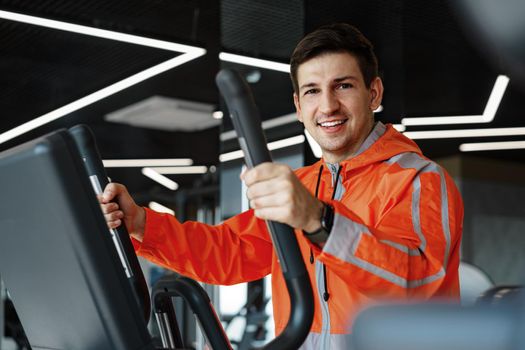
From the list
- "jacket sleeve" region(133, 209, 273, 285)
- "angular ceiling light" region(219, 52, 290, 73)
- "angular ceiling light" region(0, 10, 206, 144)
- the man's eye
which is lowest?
"jacket sleeve" region(133, 209, 273, 285)

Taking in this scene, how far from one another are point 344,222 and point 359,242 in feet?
0.16

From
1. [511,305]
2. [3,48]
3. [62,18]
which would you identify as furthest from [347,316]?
[3,48]

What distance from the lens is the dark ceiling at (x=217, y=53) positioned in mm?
4453

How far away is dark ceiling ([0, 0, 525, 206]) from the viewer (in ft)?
14.6

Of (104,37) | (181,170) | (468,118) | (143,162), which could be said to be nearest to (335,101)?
(104,37)

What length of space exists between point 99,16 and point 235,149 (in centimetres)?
140

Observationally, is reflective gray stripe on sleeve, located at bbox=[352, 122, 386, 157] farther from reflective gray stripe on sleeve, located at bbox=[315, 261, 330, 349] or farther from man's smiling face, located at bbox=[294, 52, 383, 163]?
reflective gray stripe on sleeve, located at bbox=[315, 261, 330, 349]

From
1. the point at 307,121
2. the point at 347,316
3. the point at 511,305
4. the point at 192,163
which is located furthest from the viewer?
the point at 192,163

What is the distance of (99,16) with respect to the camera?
16.1 feet

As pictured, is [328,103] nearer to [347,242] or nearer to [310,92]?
[310,92]

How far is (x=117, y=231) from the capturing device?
43.3 inches

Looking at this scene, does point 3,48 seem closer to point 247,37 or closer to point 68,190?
point 247,37

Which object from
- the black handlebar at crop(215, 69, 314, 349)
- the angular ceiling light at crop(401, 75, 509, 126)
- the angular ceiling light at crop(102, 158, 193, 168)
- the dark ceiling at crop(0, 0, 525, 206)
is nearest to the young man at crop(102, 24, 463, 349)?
the black handlebar at crop(215, 69, 314, 349)

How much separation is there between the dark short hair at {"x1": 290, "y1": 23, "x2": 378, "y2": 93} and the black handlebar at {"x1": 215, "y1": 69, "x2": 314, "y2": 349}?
80cm
